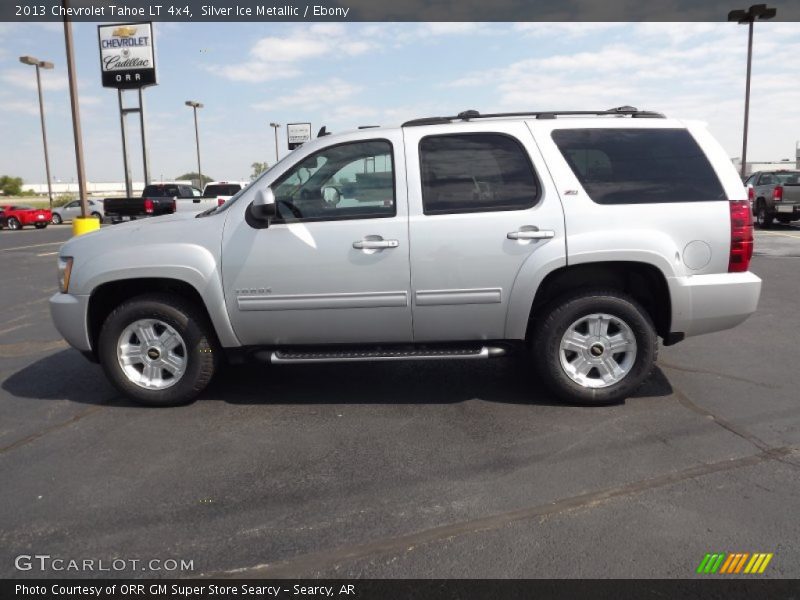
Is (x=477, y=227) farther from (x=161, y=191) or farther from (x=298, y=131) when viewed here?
(x=298, y=131)

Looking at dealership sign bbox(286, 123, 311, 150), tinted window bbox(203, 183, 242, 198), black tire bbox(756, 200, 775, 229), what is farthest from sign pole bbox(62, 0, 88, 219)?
dealership sign bbox(286, 123, 311, 150)

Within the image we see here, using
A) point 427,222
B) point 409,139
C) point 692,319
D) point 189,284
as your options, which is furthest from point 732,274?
point 189,284

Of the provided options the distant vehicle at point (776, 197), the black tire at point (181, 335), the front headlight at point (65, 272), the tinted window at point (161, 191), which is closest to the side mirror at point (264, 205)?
the black tire at point (181, 335)

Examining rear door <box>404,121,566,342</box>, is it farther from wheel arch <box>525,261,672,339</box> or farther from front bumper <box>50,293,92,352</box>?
front bumper <box>50,293,92,352</box>

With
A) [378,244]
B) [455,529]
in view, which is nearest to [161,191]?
[378,244]

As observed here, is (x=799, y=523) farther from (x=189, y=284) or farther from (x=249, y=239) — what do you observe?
(x=189, y=284)

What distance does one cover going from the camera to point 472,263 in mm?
4355

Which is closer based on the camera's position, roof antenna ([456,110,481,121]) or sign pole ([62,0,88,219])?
roof antenna ([456,110,481,121])

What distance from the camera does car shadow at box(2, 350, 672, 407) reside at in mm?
4867

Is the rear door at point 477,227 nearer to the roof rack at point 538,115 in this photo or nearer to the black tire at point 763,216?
the roof rack at point 538,115

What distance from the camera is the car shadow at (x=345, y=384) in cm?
487

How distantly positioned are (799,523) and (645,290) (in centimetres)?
206

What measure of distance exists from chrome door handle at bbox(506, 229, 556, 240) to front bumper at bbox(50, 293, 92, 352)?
3.03m
